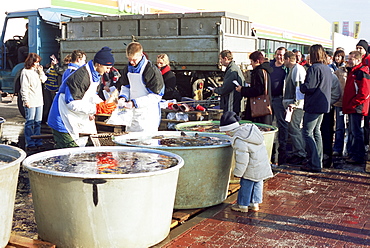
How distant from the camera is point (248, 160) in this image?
5.64m

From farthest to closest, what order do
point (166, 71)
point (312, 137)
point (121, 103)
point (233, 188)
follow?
point (166, 71) → point (312, 137) → point (233, 188) → point (121, 103)

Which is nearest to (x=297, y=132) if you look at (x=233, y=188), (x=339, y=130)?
(x=339, y=130)

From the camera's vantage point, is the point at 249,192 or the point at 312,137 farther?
the point at 312,137

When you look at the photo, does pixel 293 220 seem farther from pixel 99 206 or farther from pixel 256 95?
pixel 256 95

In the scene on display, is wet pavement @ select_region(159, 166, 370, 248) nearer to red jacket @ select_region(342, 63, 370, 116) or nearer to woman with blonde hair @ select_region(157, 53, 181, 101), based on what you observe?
red jacket @ select_region(342, 63, 370, 116)

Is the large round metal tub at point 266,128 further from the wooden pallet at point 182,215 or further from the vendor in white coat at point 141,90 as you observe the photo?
the wooden pallet at point 182,215

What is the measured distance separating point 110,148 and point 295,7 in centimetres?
6525

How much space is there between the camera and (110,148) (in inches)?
216

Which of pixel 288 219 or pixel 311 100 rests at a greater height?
pixel 311 100

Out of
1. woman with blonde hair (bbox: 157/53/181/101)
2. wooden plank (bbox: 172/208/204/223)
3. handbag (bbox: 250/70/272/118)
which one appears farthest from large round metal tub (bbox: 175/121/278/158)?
woman with blonde hair (bbox: 157/53/181/101)

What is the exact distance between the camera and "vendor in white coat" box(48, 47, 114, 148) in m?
5.72

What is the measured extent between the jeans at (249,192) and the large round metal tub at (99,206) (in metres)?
1.50

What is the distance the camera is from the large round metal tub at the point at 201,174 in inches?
217

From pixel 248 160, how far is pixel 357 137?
3.97m
